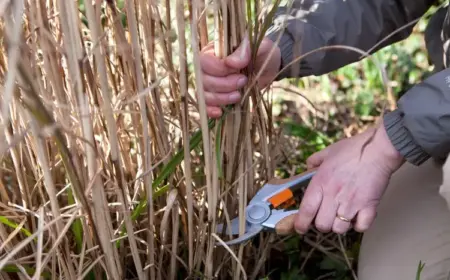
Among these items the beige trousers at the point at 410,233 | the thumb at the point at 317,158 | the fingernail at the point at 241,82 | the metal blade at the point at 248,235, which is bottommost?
the beige trousers at the point at 410,233

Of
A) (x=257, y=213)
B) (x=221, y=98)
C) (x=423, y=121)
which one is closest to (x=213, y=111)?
(x=221, y=98)

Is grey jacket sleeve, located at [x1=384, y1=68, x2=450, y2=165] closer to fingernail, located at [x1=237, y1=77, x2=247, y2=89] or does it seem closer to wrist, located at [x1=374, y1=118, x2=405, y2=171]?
wrist, located at [x1=374, y1=118, x2=405, y2=171]

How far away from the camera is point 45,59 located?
0.83 m

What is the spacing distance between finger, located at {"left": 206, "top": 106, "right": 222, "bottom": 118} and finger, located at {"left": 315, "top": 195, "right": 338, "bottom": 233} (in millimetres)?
208

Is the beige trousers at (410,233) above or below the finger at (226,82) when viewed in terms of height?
below

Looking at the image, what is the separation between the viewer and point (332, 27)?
115cm

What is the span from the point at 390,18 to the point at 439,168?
0.92 feet

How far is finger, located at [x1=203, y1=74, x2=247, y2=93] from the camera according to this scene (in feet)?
3.07

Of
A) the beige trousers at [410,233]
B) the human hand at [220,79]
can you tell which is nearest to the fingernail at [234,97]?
the human hand at [220,79]

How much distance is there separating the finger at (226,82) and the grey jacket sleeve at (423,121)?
0.24 m

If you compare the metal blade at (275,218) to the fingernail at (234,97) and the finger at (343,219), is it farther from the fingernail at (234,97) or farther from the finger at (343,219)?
the fingernail at (234,97)

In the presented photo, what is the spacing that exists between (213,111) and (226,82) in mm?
48

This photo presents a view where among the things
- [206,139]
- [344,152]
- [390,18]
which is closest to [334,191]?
[344,152]

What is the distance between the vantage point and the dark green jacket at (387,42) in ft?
Result: 3.20
